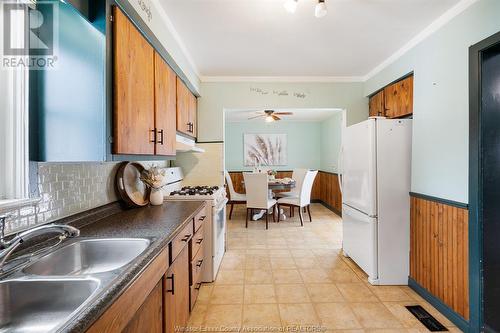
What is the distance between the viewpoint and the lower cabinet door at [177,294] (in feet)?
4.72

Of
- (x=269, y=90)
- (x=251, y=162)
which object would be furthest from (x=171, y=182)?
(x=251, y=162)

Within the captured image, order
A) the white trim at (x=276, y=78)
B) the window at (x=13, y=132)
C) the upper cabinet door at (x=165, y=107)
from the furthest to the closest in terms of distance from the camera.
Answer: the white trim at (x=276, y=78)
the upper cabinet door at (x=165, y=107)
the window at (x=13, y=132)

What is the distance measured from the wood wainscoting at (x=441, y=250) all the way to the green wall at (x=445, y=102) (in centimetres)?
13

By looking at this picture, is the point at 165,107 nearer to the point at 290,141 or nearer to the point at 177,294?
the point at 177,294

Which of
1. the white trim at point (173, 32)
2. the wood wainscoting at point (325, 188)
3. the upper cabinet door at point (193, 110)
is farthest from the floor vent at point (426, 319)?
the wood wainscoting at point (325, 188)

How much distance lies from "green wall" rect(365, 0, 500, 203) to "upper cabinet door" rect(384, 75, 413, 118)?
0.22 meters

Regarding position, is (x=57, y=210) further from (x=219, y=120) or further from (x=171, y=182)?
(x=219, y=120)

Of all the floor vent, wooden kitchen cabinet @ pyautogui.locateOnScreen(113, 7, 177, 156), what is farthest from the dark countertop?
the floor vent

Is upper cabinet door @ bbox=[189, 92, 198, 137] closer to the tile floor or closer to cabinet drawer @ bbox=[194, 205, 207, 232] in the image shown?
cabinet drawer @ bbox=[194, 205, 207, 232]

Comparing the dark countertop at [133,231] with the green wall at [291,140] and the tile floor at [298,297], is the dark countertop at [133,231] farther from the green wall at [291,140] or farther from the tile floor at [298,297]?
the green wall at [291,140]

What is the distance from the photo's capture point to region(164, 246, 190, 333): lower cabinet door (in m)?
1.44

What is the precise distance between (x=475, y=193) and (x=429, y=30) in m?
1.50

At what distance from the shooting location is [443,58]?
2.18 metres

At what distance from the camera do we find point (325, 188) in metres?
6.59
